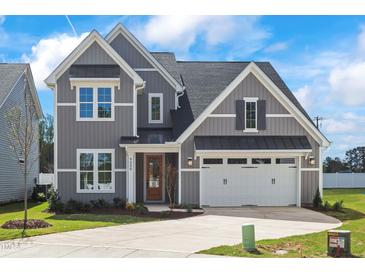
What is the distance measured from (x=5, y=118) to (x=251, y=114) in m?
12.8

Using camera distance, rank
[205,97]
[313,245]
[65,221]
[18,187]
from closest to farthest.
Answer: [313,245]
[65,221]
[205,97]
[18,187]

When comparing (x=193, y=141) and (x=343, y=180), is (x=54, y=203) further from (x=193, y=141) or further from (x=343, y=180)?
(x=343, y=180)

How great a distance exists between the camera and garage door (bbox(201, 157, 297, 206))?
21.7m

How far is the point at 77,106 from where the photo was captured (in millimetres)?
21422

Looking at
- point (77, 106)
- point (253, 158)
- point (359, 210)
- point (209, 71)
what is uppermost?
point (209, 71)

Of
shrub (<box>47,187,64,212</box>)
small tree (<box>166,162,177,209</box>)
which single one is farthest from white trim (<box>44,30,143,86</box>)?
shrub (<box>47,187,64,212</box>)

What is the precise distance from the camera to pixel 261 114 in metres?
22.0

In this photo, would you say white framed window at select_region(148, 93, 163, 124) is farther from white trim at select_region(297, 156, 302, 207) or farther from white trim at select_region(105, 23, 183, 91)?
white trim at select_region(297, 156, 302, 207)

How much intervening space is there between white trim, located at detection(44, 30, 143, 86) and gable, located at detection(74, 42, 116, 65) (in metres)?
0.12

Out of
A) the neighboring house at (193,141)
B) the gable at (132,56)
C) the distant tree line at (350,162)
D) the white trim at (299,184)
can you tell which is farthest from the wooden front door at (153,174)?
the distant tree line at (350,162)
